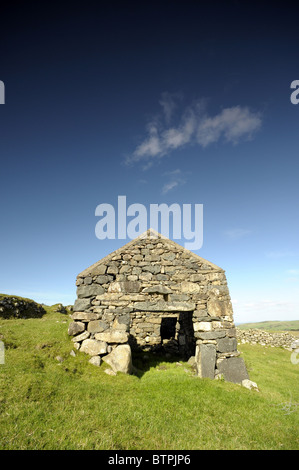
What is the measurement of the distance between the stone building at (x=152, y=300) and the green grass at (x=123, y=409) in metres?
0.78

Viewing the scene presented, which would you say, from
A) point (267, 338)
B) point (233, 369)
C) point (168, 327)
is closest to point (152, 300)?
point (233, 369)

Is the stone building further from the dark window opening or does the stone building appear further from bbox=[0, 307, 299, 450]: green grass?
the dark window opening

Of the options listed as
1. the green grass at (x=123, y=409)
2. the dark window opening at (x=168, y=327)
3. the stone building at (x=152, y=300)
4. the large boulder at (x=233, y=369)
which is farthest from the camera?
the dark window opening at (x=168, y=327)

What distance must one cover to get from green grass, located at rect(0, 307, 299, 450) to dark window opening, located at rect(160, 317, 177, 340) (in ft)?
27.4

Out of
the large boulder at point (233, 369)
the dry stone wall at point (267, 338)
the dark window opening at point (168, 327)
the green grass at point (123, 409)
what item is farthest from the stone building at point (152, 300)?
the dry stone wall at point (267, 338)

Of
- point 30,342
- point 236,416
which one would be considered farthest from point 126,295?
point 236,416

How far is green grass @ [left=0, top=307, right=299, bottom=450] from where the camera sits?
4.02 metres

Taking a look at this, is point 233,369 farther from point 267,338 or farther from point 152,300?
point 267,338

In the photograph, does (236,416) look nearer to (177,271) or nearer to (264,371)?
(177,271)

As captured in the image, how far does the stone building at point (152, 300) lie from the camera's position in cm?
842

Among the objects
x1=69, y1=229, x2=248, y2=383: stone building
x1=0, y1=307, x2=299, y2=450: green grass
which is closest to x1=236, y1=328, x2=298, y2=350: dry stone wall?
x1=0, y1=307, x2=299, y2=450: green grass

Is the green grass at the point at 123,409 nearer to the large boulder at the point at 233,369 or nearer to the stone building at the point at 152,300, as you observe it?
the large boulder at the point at 233,369

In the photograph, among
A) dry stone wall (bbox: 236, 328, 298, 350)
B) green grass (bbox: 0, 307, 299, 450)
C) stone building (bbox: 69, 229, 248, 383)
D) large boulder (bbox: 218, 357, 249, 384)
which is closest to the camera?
green grass (bbox: 0, 307, 299, 450)

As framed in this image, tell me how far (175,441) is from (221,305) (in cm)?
576
